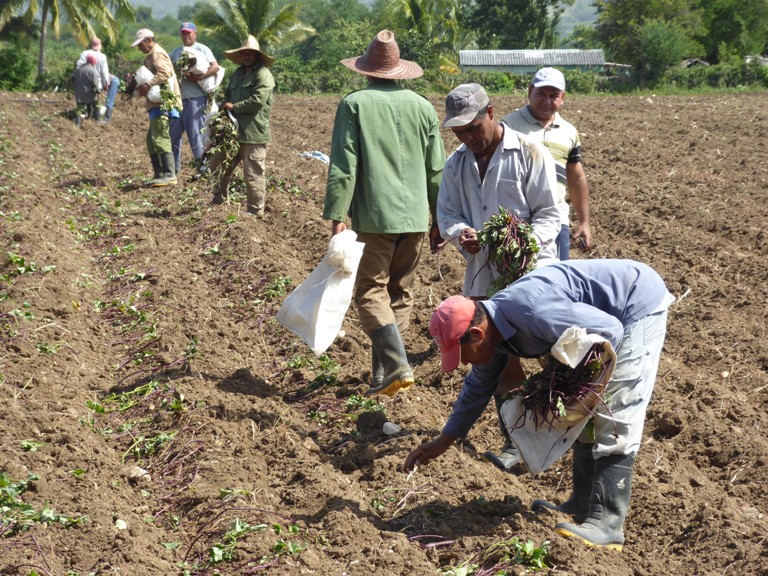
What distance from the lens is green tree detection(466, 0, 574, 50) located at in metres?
55.3

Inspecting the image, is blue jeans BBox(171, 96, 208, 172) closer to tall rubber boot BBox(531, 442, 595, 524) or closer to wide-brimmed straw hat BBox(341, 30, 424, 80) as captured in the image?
wide-brimmed straw hat BBox(341, 30, 424, 80)

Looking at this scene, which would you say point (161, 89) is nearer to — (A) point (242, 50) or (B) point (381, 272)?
(A) point (242, 50)

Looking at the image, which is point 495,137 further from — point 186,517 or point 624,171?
point 624,171

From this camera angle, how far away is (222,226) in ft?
29.8

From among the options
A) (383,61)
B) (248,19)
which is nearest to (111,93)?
(383,61)

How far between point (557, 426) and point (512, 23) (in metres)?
54.6

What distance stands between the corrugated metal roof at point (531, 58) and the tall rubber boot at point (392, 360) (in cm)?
4366

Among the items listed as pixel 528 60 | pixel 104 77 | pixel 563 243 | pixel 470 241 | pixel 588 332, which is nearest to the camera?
pixel 588 332

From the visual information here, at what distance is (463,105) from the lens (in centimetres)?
446

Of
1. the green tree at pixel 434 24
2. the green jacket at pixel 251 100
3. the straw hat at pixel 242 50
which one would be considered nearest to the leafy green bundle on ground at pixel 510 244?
the straw hat at pixel 242 50

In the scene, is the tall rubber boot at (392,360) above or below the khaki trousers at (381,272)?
below

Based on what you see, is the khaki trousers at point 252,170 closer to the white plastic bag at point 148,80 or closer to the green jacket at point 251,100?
the green jacket at point 251,100

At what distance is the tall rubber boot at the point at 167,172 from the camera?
37.0ft

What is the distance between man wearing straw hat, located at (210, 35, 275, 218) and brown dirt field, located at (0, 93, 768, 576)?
505 millimetres
